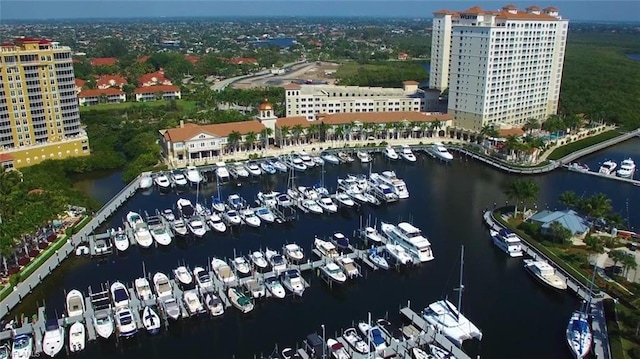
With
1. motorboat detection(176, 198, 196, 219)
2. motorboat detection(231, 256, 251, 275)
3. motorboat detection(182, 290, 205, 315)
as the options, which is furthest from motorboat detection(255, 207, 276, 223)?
motorboat detection(182, 290, 205, 315)

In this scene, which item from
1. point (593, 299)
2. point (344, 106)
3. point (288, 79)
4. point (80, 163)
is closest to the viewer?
point (593, 299)

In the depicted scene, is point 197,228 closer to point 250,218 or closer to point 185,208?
point 250,218

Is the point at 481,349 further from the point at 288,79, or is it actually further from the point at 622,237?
the point at 288,79

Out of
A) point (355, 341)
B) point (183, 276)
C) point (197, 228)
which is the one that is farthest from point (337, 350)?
point (197, 228)

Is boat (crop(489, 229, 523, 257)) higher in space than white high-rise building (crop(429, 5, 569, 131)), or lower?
lower

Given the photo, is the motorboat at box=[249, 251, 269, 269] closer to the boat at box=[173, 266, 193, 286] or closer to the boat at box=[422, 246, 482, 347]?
the boat at box=[173, 266, 193, 286]

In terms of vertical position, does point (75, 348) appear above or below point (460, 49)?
below

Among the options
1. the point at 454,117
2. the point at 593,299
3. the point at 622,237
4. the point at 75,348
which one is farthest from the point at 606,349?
the point at 454,117
